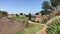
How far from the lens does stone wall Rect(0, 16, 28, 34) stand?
801cm

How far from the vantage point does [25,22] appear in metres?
7.88

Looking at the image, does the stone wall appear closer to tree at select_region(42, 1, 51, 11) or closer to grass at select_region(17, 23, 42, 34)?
grass at select_region(17, 23, 42, 34)

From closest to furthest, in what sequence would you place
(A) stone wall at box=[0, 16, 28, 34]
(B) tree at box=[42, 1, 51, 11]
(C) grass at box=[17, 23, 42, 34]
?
(C) grass at box=[17, 23, 42, 34] < (A) stone wall at box=[0, 16, 28, 34] < (B) tree at box=[42, 1, 51, 11]

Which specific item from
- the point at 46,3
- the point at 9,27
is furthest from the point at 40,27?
the point at 46,3

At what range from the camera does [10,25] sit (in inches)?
324

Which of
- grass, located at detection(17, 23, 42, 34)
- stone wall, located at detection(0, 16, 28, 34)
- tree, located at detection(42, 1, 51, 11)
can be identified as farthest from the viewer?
tree, located at detection(42, 1, 51, 11)

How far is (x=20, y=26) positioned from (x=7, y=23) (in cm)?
63

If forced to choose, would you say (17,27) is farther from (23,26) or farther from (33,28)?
(33,28)

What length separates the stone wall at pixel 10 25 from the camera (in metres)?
8.01

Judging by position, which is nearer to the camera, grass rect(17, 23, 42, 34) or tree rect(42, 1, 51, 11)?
grass rect(17, 23, 42, 34)

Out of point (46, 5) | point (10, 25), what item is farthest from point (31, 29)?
point (46, 5)

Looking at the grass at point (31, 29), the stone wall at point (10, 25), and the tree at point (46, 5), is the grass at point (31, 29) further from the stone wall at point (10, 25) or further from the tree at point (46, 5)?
the tree at point (46, 5)

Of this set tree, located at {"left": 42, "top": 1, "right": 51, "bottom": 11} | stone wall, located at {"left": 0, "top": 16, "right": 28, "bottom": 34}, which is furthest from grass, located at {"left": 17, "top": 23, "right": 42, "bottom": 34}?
tree, located at {"left": 42, "top": 1, "right": 51, "bottom": 11}

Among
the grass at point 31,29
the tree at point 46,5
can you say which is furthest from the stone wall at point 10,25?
the tree at point 46,5
